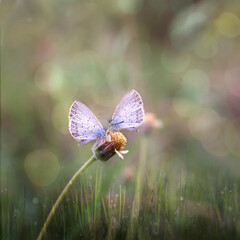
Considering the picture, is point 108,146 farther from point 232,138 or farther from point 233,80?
point 233,80

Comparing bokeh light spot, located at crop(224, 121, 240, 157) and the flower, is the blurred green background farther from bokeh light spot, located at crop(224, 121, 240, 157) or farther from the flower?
the flower

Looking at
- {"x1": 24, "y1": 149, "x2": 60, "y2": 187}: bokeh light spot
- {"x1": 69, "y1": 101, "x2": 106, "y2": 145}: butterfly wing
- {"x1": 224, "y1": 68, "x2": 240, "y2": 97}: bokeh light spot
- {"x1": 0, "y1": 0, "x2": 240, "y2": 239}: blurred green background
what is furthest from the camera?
{"x1": 224, "y1": 68, "x2": 240, "y2": 97}: bokeh light spot

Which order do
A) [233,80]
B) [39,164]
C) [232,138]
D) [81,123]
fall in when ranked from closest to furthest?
[81,123], [39,164], [232,138], [233,80]

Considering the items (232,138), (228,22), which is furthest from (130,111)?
(232,138)

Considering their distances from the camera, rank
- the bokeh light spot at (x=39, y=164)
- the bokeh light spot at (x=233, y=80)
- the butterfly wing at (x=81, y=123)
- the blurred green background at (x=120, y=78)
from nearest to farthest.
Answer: the butterfly wing at (x=81, y=123) → the bokeh light spot at (x=39, y=164) → the blurred green background at (x=120, y=78) → the bokeh light spot at (x=233, y=80)

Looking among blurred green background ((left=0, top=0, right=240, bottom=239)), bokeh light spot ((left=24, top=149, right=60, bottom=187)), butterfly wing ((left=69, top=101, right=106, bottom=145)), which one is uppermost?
blurred green background ((left=0, top=0, right=240, bottom=239))

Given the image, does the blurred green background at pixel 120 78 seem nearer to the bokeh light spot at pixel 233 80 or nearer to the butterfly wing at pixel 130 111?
the bokeh light spot at pixel 233 80

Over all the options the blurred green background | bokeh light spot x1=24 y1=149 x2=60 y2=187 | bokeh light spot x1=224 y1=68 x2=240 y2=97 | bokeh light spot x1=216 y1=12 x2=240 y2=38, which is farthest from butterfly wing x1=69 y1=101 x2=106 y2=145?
bokeh light spot x1=224 y1=68 x2=240 y2=97

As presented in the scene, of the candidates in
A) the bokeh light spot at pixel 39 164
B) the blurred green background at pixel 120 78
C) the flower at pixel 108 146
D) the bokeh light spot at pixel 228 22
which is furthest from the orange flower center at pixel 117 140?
the bokeh light spot at pixel 228 22
